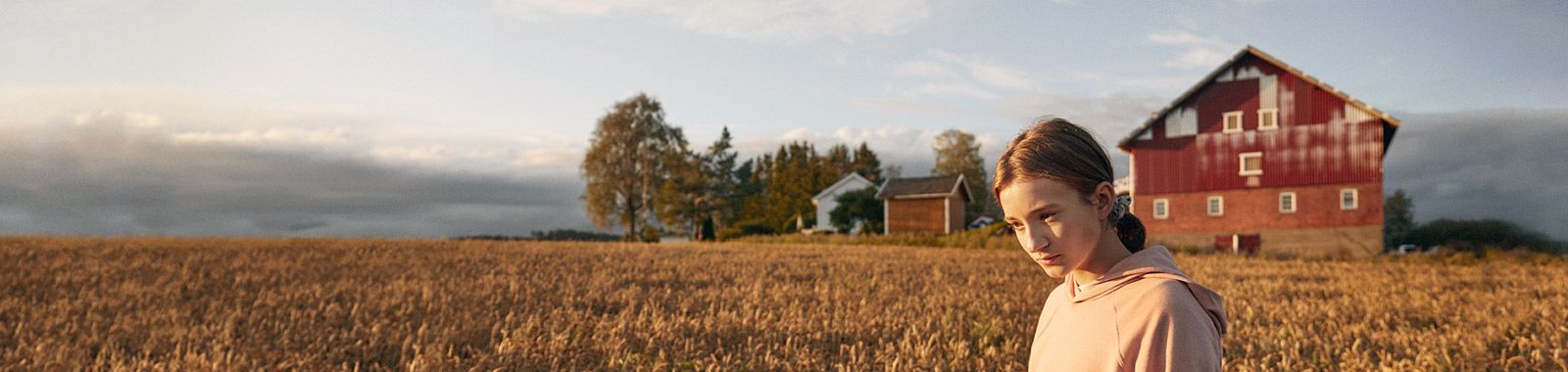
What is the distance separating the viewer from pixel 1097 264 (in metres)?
2.62

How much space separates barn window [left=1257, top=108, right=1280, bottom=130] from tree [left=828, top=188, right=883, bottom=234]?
99.0 feet

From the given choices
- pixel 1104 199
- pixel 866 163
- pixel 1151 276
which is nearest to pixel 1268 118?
pixel 1104 199

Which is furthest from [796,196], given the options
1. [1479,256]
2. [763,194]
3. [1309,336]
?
[1309,336]

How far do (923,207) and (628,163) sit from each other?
20390 millimetres

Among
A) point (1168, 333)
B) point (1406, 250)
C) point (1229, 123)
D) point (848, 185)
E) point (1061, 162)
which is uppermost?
point (1229, 123)

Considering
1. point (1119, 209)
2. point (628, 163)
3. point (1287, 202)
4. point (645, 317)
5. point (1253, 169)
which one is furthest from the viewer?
point (628, 163)

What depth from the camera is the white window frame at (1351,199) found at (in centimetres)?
3862

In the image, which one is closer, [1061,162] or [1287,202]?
[1061,162]

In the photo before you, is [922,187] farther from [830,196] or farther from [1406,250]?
[1406,250]

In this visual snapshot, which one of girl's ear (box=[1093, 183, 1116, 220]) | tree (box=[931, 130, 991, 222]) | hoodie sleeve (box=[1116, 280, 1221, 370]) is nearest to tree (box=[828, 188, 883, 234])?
tree (box=[931, 130, 991, 222])

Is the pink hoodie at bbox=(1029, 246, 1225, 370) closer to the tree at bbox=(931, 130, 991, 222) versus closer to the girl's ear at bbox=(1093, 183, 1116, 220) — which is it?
the girl's ear at bbox=(1093, 183, 1116, 220)

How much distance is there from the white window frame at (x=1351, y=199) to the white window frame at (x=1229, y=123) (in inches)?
184

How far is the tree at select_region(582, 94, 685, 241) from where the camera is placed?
6056cm

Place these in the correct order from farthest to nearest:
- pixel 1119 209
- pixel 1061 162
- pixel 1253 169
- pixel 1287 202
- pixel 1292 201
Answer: pixel 1253 169
pixel 1287 202
pixel 1292 201
pixel 1119 209
pixel 1061 162
